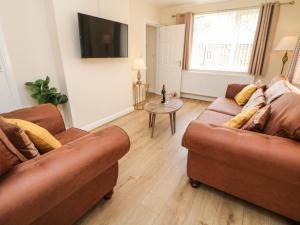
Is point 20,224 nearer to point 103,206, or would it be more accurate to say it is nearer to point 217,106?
point 103,206

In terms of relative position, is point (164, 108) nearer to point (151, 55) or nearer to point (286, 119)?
point (286, 119)

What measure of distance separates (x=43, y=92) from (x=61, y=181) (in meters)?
1.76

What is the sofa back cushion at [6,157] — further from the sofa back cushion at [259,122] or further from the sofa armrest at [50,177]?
the sofa back cushion at [259,122]

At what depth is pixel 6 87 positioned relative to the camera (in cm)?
209

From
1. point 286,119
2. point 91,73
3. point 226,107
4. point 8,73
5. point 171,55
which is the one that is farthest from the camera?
point 171,55

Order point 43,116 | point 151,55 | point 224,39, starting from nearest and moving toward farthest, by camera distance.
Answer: point 43,116, point 224,39, point 151,55

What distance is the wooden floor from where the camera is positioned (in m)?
1.37

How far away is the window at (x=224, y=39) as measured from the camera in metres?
3.74

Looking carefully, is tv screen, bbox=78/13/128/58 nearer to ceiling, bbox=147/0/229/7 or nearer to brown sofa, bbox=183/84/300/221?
ceiling, bbox=147/0/229/7

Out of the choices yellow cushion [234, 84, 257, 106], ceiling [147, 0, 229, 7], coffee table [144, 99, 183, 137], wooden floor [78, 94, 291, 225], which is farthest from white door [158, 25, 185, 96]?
wooden floor [78, 94, 291, 225]

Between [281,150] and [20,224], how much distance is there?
1519 millimetres

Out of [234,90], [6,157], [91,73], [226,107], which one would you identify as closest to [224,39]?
[234,90]

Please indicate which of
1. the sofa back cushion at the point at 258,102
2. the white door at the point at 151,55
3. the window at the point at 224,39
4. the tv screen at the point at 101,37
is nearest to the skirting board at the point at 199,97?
the window at the point at 224,39

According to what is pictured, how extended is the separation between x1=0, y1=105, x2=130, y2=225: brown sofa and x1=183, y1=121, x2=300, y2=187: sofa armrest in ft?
1.99
